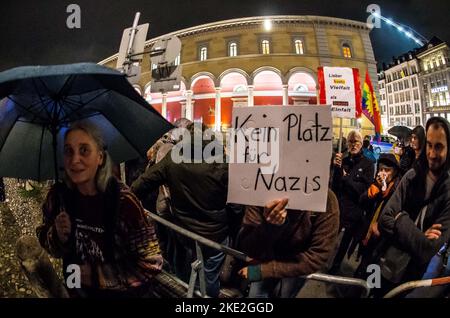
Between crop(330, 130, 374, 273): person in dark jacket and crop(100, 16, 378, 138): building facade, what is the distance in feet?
4.30

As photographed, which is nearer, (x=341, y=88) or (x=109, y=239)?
(x=109, y=239)

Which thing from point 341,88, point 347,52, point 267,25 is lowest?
point 341,88

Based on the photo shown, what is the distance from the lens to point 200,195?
8.47 ft

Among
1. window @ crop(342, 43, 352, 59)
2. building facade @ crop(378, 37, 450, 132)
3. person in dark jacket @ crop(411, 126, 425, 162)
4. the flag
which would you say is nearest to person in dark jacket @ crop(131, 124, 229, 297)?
person in dark jacket @ crop(411, 126, 425, 162)

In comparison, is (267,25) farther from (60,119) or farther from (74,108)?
(60,119)

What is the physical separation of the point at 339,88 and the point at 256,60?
146 centimetres

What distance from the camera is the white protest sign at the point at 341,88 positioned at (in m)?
4.05

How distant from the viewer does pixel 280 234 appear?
1.76m

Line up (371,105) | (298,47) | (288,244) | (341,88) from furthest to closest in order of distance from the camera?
(371,105), (298,47), (341,88), (288,244)

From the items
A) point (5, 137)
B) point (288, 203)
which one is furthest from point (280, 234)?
point (5, 137)

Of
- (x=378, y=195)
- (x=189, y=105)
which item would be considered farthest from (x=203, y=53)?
(x=378, y=195)

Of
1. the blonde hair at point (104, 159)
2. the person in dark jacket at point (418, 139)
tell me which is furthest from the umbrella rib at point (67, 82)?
the person in dark jacket at point (418, 139)

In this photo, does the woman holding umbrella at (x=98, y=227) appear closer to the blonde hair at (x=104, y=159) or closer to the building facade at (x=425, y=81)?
the blonde hair at (x=104, y=159)

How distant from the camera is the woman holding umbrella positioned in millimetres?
1684
